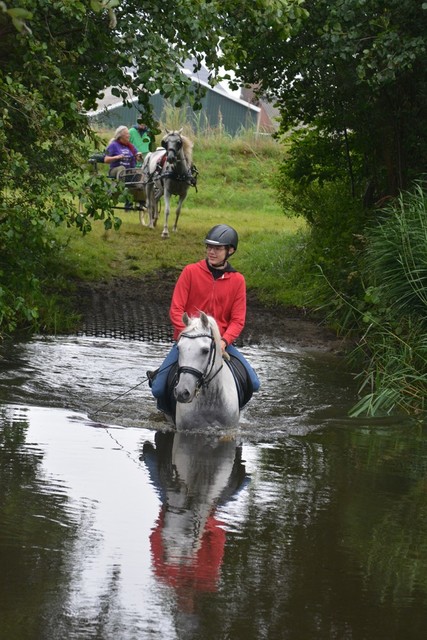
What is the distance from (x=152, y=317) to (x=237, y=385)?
21.2ft

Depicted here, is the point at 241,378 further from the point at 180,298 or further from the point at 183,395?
the point at 183,395

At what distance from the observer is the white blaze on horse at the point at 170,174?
24.3 meters

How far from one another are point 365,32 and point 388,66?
0.93 metres

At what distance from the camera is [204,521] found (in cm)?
697

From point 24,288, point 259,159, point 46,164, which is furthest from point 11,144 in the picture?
point 259,159

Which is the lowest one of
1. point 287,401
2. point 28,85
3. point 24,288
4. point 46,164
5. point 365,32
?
point 287,401

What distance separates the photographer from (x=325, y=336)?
15656 millimetres

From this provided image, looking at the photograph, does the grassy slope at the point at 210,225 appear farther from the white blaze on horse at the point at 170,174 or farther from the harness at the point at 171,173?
the harness at the point at 171,173

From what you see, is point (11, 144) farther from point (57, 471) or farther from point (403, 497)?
point (403, 497)

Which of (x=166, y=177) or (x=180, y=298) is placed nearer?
(x=180, y=298)

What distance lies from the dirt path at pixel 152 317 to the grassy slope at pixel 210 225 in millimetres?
840

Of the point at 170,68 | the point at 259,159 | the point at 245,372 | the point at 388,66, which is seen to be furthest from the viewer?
the point at 259,159

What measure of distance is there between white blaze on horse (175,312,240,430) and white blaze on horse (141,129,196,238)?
1475 cm

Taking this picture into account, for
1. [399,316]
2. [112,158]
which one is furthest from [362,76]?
[112,158]
